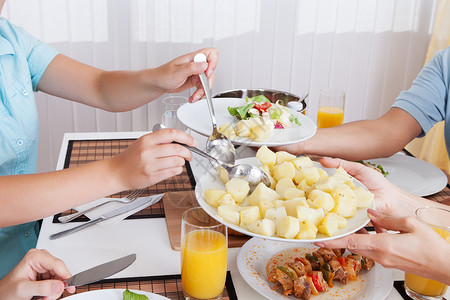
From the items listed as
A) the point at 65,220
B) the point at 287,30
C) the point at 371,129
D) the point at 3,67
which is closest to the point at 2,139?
the point at 3,67

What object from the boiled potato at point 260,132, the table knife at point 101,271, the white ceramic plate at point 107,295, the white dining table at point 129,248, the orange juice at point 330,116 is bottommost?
the white dining table at point 129,248

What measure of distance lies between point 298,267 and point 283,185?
0.18 metres

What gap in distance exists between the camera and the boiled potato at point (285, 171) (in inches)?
42.3

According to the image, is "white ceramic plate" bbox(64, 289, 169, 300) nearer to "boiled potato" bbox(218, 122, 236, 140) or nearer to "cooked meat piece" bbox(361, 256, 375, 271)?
"cooked meat piece" bbox(361, 256, 375, 271)

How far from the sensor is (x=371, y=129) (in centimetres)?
169

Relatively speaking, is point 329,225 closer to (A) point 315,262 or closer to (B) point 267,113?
(A) point 315,262

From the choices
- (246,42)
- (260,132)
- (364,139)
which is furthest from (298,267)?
(246,42)

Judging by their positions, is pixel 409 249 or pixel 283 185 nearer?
pixel 409 249

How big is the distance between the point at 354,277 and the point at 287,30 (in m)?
1.97

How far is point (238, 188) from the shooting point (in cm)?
100

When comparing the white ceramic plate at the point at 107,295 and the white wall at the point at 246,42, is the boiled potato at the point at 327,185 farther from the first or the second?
the white wall at the point at 246,42

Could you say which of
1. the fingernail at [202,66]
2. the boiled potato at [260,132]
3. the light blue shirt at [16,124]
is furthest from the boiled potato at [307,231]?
the light blue shirt at [16,124]

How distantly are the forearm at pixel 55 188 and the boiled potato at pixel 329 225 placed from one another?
0.41m

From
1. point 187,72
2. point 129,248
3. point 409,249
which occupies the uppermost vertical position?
point 187,72
